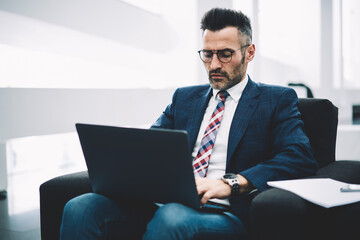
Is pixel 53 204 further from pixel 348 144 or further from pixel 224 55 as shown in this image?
pixel 348 144

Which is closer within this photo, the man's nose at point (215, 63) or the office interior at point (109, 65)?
the man's nose at point (215, 63)

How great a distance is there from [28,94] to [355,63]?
561 cm

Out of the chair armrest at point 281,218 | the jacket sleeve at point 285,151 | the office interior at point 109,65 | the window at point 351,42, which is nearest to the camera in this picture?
the chair armrest at point 281,218

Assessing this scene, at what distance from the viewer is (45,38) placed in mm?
3107

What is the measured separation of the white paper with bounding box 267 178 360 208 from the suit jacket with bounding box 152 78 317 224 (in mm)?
119

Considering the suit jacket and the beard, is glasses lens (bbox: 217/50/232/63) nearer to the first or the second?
the beard

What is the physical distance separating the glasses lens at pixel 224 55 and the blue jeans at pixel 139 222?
0.67 meters

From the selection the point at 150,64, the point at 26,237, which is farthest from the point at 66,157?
the point at 26,237

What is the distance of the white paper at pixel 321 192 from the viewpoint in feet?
3.45

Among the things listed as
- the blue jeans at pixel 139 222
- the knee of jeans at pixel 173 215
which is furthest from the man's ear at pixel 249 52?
the knee of jeans at pixel 173 215

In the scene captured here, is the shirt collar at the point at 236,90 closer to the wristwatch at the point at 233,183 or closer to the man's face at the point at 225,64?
the man's face at the point at 225,64

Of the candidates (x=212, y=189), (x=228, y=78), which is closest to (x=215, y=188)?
(x=212, y=189)

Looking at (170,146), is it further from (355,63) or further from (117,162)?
(355,63)

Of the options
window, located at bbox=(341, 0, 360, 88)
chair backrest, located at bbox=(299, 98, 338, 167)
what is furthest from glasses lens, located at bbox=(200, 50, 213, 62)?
window, located at bbox=(341, 0, 360, 88)
